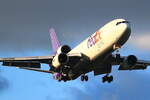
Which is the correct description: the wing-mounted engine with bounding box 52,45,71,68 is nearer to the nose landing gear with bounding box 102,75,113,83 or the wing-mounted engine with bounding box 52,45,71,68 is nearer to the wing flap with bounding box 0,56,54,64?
the wing flap with bounding box 0,56,54,64

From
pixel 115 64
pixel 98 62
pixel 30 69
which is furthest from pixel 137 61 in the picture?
pixel 30 69

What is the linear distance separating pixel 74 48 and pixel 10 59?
9.67m

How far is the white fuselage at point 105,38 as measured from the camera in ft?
205

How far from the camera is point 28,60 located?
71.6 meters

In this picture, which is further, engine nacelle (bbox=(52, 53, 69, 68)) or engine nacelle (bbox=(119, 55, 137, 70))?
engine nacelle (bbox=(119, 55, 137, 70))

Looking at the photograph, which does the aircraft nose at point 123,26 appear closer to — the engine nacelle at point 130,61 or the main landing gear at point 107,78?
the engine nacelle at point 130,61

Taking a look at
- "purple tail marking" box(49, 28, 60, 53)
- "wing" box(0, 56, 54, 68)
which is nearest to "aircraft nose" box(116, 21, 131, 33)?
"wing" box(0, 56, 54, 68)

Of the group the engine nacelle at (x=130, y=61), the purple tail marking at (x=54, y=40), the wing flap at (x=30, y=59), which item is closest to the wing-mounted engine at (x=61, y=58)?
the wing flap at (x=30, y=59)

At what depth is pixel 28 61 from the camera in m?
72.3

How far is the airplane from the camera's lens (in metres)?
63.3

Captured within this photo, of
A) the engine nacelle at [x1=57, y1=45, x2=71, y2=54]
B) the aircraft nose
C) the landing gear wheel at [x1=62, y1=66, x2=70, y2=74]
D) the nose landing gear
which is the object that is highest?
the aircraft nose

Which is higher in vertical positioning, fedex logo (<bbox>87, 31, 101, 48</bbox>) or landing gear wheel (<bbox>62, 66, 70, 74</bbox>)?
fedex logo (<bbox>87, 31, 101, 48</bbox>)

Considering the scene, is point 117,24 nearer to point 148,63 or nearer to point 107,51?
point 107,51

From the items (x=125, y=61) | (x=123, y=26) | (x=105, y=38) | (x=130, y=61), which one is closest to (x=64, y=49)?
(x=105, y=38)
